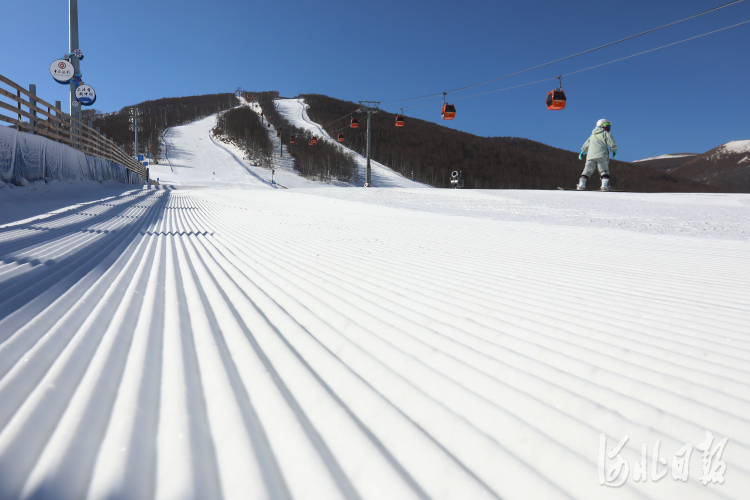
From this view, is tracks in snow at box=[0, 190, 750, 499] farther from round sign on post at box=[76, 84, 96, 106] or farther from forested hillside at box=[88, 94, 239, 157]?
forested hillside at box=[88, 94, 239, 157]

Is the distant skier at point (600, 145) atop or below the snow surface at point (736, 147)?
below

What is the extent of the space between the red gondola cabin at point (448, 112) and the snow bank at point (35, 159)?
12.0 meters

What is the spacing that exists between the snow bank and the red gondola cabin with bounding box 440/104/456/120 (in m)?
12.0

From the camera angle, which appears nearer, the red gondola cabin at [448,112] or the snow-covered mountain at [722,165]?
the red gondola cabin at [448,112]

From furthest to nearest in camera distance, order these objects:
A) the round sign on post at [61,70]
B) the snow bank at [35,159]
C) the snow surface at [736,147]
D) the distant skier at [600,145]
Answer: the snow surface at [736,147] < the distant skier at [600,145] < the round sign on post at [61,70] < the snow bank at [35,159]

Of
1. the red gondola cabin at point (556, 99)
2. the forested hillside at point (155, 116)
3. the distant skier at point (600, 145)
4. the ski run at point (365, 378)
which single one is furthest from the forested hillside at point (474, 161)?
the ski run at point (365, 378)

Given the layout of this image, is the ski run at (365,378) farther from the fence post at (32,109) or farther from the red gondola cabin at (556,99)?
the red gondola cabin at (556,99)

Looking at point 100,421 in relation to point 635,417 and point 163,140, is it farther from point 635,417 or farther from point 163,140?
point 163,140

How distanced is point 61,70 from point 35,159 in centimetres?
476

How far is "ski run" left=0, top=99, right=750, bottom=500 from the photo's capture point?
38.6 inches

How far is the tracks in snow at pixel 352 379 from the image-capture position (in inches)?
38.5

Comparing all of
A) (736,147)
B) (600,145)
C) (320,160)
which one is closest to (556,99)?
(600,145)

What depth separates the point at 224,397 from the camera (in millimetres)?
1287

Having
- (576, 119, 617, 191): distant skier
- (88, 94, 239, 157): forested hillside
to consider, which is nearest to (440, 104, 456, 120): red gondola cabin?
(576, 119, 617, 191): distant skier
